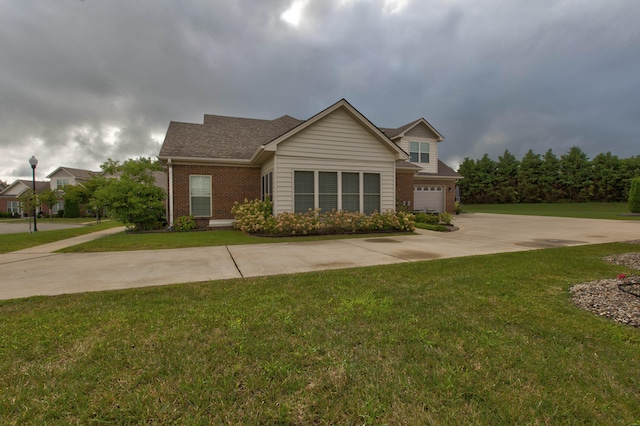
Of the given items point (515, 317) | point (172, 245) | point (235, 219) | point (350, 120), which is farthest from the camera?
point (235, 219)

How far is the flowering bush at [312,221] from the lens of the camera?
1034 cm

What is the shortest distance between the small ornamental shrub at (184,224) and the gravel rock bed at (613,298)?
1208 cm

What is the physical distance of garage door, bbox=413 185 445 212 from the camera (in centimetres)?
2077

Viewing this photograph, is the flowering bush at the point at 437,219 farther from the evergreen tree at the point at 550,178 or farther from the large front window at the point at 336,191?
the evergreen tree at the point at 550,178

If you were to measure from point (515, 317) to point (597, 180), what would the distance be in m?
51.5

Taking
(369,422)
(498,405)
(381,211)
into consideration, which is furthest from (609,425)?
(381,211)

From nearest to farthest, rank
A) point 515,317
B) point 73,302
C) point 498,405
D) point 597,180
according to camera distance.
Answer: point 498,405 < point 515,317 < point 73,302 < point 597,180

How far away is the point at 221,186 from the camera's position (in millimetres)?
12852

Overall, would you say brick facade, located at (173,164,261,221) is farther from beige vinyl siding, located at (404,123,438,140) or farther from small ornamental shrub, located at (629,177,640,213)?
small ornamental shrub, located at (629,177,640,213)

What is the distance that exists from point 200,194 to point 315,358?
1178cm

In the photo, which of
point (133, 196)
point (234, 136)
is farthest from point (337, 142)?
point (133, 196)

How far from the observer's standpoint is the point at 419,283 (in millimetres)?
4352

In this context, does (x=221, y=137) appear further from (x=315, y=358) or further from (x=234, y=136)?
(x=315, y=358)

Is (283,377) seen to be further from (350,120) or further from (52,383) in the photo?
(350,120)
